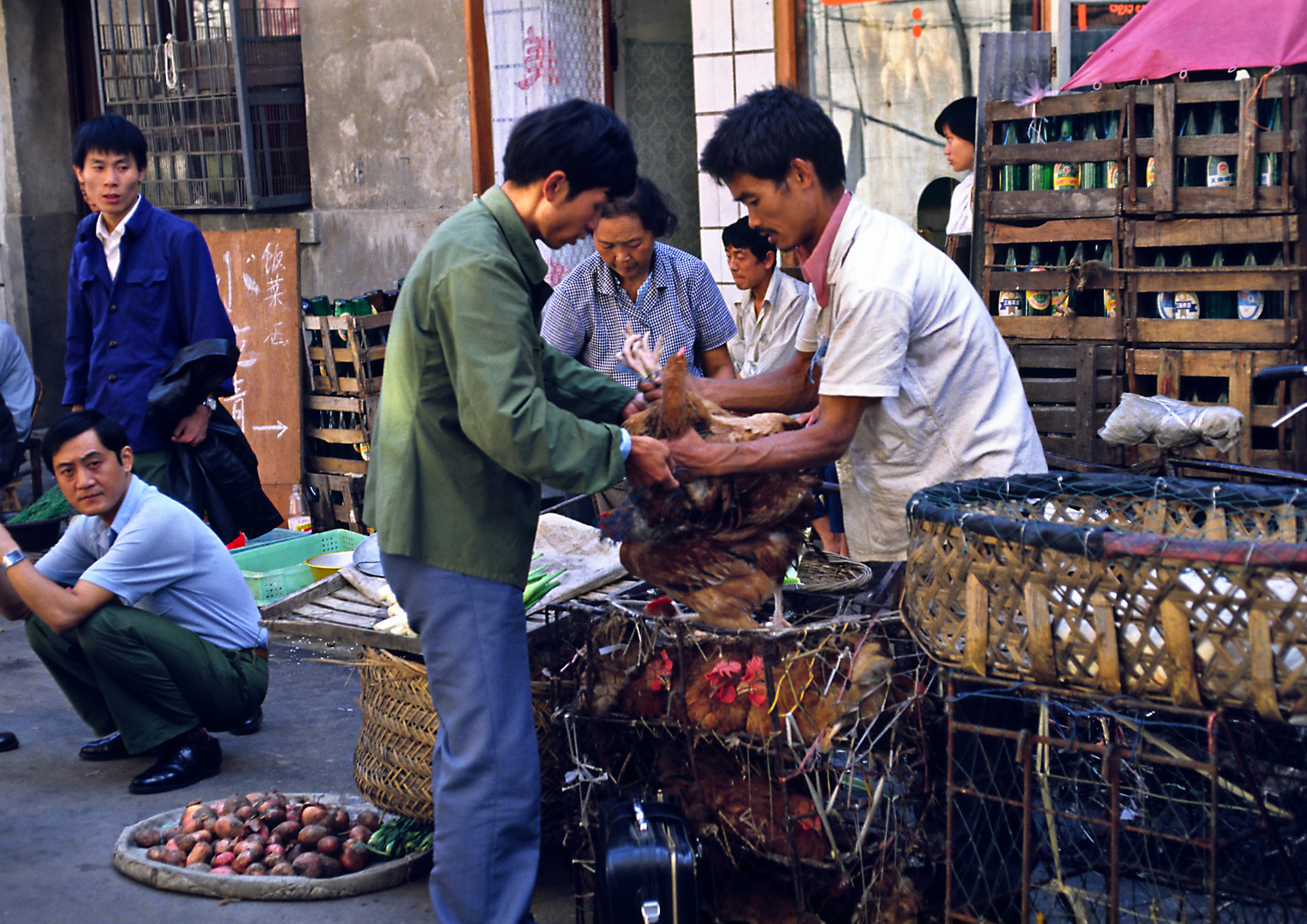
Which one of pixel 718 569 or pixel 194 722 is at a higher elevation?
pixel 718 569

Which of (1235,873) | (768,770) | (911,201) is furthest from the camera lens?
(911,201)

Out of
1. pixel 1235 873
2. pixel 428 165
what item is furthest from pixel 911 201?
pixel 1235 873

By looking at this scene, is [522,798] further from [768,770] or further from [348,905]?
[348,905]

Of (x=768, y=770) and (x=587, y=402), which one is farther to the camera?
(x=587, y=402)

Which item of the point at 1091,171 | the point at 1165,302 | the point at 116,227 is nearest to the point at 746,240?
the point at 1091,171

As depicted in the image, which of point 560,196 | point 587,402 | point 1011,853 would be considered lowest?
point 1011,853

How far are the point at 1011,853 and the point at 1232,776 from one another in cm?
57

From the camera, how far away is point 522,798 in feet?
9.78

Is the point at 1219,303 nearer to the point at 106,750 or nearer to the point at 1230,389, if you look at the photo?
the point at 1230,389

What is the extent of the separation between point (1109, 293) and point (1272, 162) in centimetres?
88

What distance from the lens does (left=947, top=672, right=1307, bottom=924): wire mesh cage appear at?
8.12 ft

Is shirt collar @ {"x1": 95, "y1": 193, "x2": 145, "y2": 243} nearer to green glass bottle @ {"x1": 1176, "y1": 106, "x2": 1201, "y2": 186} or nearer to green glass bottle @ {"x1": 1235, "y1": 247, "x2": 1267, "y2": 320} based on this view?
green glass bottle @ {"x1": 1176, "y1": 106, "x2": 1201, "y2": 186}

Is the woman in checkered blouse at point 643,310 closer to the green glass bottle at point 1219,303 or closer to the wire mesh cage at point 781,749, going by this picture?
the wire mesh cage at point 781,749

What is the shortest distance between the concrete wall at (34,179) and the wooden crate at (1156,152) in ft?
29.0
